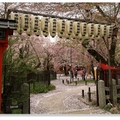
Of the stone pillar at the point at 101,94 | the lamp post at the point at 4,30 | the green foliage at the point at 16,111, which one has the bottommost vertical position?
the green foliage at the point at 16,111

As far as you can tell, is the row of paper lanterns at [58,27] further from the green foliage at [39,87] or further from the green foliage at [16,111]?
the green foliage at [16,111]

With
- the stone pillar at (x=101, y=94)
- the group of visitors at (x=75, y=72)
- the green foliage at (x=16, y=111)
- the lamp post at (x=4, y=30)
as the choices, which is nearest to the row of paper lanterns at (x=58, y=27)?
the lamp post at (x=4, y=30)

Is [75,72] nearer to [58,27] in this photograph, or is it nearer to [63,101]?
[63,101]

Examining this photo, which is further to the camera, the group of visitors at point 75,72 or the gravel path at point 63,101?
the group of visitors at point 75,72

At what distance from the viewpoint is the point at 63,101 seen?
4.12 m

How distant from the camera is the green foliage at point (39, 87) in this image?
396cm

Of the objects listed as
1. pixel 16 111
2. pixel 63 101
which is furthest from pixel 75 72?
pixel 16 111

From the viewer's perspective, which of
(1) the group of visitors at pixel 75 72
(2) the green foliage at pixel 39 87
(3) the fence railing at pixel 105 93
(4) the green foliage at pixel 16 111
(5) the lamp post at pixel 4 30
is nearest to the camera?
(5) the lamp post at pixel 4 30

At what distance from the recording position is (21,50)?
387 cm

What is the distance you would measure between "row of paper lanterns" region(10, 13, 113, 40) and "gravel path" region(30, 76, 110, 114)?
3.34ft

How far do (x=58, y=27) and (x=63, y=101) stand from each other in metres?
1.59

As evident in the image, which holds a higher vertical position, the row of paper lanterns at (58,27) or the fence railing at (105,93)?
the row of paper lanterns at (58,27)

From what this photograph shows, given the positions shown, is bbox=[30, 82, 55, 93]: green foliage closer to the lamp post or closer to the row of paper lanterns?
the lamp post

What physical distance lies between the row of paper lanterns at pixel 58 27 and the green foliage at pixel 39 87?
1.14 m
